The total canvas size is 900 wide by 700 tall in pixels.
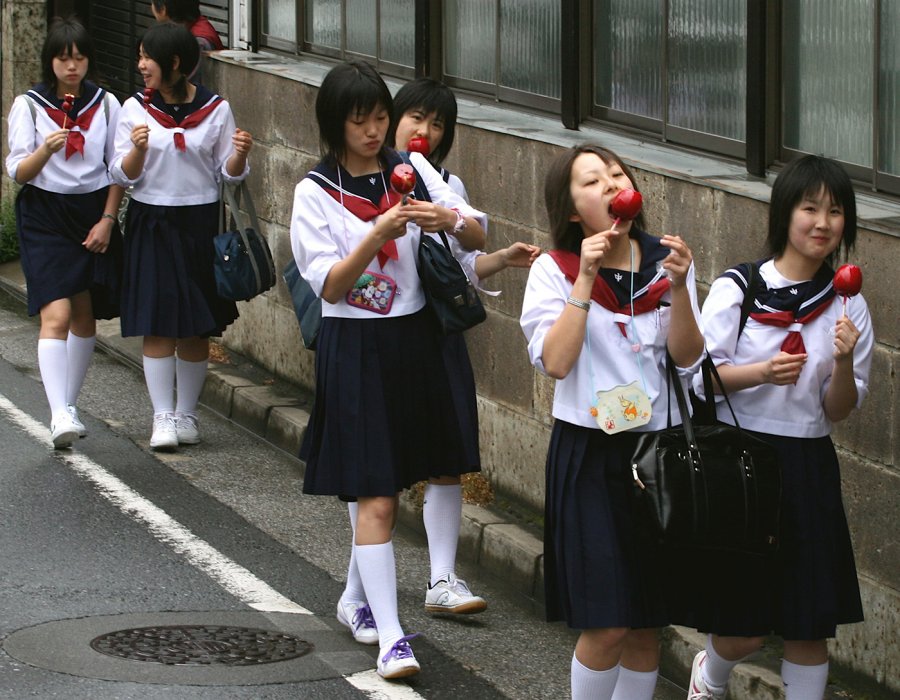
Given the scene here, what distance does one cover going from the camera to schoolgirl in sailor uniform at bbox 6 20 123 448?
8.67 meters

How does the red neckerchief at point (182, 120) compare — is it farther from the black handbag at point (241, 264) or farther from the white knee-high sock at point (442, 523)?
the white knee-high sock at point (442, 523)

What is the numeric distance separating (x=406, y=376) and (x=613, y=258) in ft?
4.17

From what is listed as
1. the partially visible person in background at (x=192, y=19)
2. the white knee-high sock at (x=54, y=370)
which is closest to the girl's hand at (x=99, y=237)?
the white knee-high sock at (x=54, y=370)

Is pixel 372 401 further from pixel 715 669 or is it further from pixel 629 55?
pixel 629 55

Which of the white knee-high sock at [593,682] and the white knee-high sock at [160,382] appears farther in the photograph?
the white knee-high sock at [160,382]

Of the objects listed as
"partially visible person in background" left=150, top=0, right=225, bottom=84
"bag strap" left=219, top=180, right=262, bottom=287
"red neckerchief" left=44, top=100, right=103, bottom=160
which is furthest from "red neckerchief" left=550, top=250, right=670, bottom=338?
"partially visible person in background" left=150, top=0, right=225, bottom=84

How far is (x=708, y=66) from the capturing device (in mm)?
6945

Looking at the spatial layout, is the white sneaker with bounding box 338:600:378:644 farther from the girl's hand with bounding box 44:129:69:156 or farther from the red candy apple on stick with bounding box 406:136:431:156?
the girl's hand with bounding box 44:129:69:156

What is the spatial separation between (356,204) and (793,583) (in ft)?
6.28

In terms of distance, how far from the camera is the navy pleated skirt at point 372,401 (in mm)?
5754

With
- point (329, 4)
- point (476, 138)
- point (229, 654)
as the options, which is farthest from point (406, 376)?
point (329, 4)

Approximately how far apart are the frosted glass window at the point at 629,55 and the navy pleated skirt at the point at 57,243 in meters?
2.78

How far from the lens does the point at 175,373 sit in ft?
30.8

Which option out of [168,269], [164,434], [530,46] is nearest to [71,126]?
[168,269]
